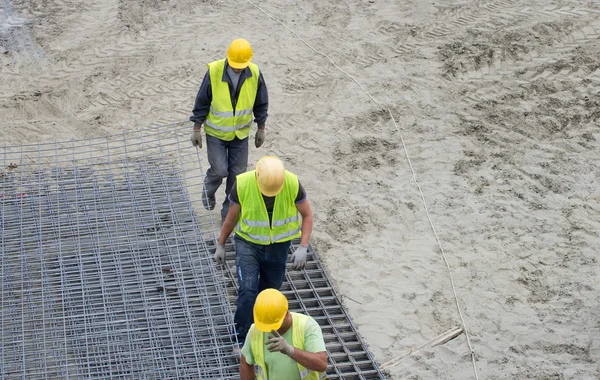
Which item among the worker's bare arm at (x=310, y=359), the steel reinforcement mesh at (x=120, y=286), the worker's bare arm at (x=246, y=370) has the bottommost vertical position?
the steel reinforcement mesh at (x=120, y=286)

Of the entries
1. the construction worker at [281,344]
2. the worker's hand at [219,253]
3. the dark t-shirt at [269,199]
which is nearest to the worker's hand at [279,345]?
the construction worker at [281,344]

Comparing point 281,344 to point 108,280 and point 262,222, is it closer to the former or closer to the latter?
point 262,222

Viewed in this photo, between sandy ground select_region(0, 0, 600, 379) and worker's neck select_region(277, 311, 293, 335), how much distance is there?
1755 millimetres

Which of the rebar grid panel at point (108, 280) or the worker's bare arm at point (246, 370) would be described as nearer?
the worker's bare arm at point (246, 370)

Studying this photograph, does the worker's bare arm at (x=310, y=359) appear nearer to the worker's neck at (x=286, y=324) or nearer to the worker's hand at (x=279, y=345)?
the worker's hand at (x=279, y=345)

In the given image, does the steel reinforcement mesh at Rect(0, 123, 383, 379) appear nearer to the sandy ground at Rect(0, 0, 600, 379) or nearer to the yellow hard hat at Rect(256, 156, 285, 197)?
the sandy ground at Rect(0, 0, 600, 379)

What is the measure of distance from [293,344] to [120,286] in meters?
2.18

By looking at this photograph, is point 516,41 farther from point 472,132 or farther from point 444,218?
point 444,218

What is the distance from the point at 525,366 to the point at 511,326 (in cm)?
41

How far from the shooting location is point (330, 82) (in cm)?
928

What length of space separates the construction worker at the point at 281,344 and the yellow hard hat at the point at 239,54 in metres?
2.40

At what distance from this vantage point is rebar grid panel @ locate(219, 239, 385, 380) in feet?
19.1

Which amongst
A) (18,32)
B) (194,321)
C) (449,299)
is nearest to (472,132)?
(449,299)

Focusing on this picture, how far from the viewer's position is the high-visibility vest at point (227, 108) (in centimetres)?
634
